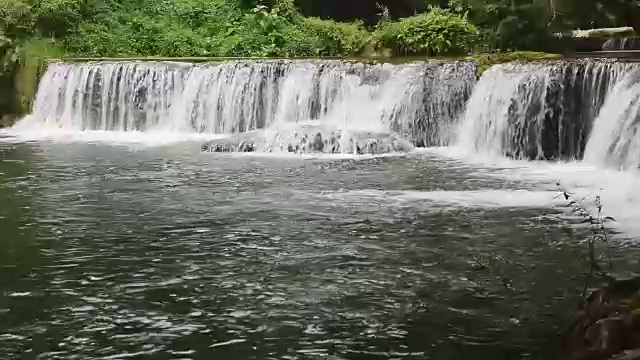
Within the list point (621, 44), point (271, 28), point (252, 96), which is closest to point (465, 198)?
point (252, 96)

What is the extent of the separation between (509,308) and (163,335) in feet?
7.30

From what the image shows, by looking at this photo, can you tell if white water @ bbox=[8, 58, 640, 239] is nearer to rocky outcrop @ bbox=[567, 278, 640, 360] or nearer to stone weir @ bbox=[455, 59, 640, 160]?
stone weir @ bbox=[455, 59, 640, 160]

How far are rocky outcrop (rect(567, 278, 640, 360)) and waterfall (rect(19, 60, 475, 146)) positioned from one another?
1248cm

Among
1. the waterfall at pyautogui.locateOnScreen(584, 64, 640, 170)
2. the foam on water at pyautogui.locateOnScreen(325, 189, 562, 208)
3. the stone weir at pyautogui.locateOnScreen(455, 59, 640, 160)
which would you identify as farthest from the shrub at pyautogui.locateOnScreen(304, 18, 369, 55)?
the foam on water at pyautogui.locateOnScreen(325, 189, 562, 208)

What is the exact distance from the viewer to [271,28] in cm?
2753

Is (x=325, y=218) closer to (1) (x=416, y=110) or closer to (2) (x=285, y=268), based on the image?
(2) (x=285, y=268)

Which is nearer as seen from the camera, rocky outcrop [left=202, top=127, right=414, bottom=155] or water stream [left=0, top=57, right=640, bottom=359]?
water stream [left=0, top=57, right=640, bottom=359]

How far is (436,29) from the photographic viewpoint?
2305 cm

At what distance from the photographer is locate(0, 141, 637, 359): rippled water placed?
5621 mm

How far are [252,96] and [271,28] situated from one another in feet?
26.6

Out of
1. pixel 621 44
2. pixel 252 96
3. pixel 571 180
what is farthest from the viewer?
pixel 621 44

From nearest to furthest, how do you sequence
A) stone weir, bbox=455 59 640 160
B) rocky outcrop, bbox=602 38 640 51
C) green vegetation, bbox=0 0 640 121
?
stone weir, bbox=455 59 640 160, green vegetation, bbox=0 0 640 121, rocky outcrop, bbox=602 38 640 51

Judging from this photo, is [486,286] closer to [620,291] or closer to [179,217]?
[620,291]

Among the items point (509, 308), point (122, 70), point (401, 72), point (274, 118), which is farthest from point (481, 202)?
point (122, 70)
